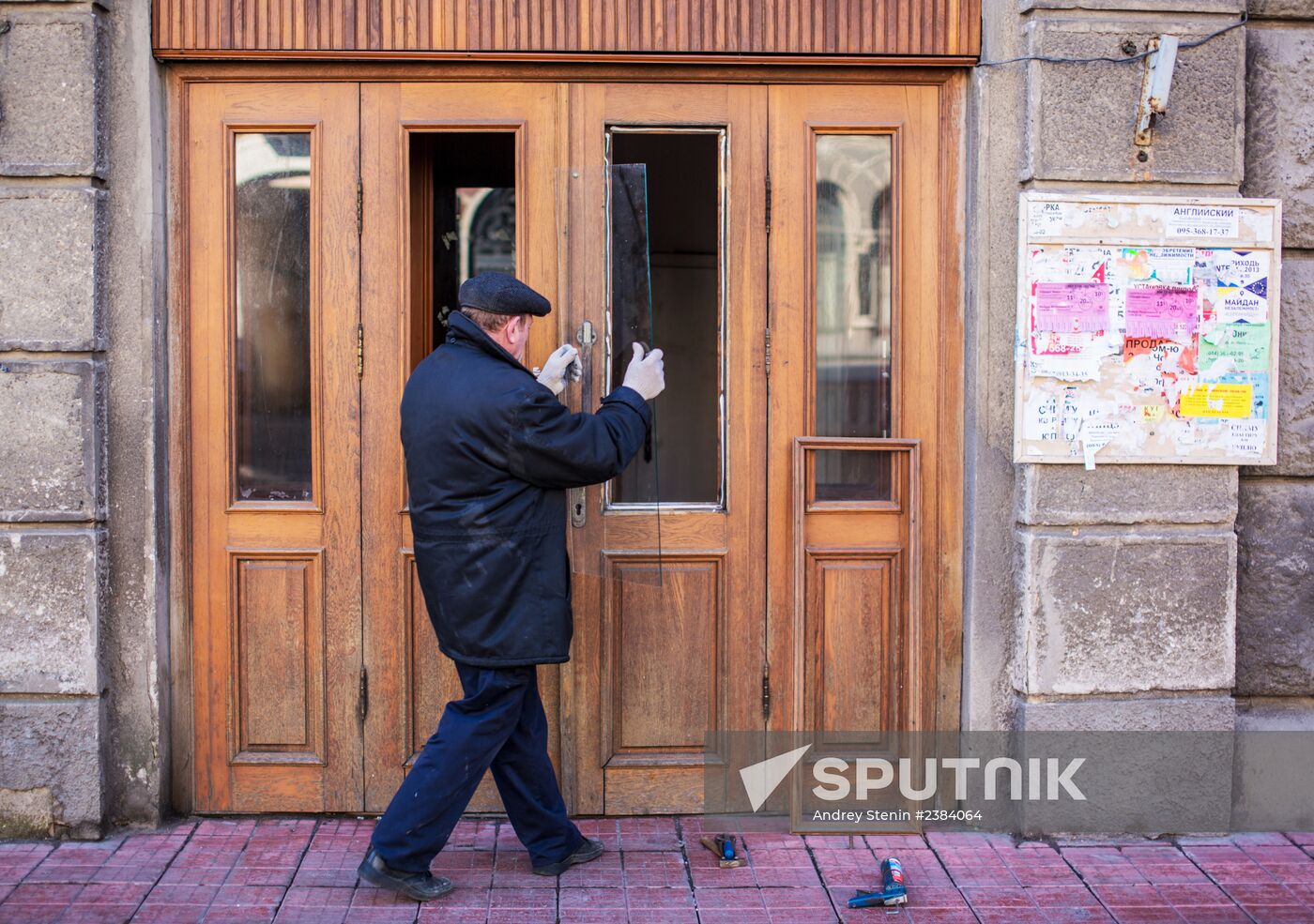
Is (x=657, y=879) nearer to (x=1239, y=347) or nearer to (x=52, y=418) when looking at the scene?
(x=52, y=418)

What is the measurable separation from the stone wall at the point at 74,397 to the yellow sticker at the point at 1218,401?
3.58m

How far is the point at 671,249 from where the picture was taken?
16.4 feet

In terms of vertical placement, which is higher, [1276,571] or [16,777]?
[1276,571]

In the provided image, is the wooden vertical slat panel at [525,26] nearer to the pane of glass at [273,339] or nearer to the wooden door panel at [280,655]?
the pane of glass at [273,339]

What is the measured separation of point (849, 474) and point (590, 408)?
0.96 meters

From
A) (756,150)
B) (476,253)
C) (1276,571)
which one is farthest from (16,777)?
(1276,571)

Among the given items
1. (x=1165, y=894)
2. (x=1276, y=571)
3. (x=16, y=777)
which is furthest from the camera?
(x=1276, y=571)

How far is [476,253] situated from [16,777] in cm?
271

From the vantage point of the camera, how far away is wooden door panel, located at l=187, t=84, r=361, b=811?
4387 millimetres

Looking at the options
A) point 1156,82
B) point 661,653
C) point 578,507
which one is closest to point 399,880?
point 661,653

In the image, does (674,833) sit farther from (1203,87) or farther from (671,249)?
(1203,87)

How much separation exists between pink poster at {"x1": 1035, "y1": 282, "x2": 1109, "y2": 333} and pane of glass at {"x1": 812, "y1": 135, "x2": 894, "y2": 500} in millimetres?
528

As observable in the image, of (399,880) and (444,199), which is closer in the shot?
(399,880)

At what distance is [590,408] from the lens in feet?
14.5
